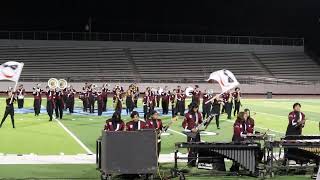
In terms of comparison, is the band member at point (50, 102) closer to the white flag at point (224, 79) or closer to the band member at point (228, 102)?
the band member at point (228, 102)

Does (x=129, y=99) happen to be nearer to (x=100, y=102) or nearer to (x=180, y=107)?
(x=100, y=102)

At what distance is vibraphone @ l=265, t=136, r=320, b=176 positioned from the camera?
10.1 metres

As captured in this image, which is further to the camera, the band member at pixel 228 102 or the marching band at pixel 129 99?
the band member at pixel 228 102

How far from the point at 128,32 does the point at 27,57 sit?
387 inches

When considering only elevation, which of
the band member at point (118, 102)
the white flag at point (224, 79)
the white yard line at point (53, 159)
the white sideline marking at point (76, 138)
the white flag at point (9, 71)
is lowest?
the white yard line at point (53, 159)

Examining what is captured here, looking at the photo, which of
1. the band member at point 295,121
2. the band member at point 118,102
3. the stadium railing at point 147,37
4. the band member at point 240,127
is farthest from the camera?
the stadium railing at point 147,37

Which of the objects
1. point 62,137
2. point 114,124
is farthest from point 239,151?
point 62,137

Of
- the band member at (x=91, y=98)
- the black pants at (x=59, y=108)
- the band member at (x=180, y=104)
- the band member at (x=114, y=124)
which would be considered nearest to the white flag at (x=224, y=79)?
the band member at (x=114, y=124)

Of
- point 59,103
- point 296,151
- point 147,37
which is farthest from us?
point 147,37

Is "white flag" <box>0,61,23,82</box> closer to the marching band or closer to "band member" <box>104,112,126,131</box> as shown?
the marching band

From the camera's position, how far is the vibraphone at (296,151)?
1014cm

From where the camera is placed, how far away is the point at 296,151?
36.4 ft

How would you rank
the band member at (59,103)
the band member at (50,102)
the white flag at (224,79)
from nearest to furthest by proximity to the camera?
the white flag at (224,79), the band member at (50,102), the band member at (59,103)

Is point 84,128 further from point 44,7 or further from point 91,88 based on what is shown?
point 44,7
